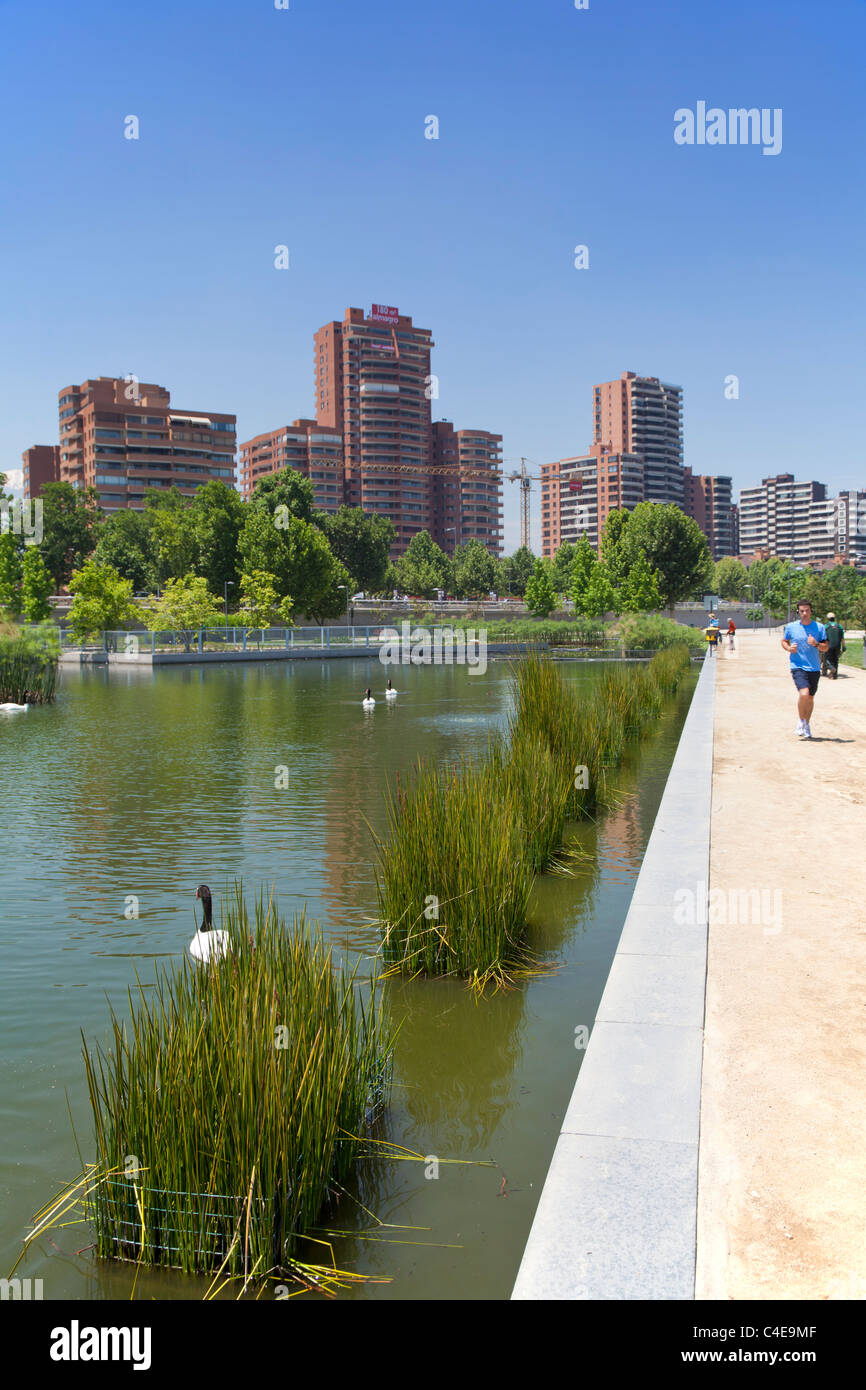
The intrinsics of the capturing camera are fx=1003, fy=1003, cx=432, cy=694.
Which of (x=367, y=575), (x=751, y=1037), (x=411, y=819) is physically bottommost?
(x=751, y=1037)

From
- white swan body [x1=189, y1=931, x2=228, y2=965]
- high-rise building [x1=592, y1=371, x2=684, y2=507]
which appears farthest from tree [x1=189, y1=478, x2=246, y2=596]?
high-rise building [x1=592, y1=371, x2=684, y2=507]

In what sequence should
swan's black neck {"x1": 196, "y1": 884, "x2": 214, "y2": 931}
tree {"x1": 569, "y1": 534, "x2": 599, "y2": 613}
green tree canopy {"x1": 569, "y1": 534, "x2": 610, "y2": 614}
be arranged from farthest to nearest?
tree {"x1": 569, "y1": 534, "x2": 599, "y2": 613}, green tree canopy {"x1": 569, "y1": 534, "x2": 610, "y2": 614}, swan's black neck {"x1": 196, "y1": 884, "x2": 214, "y2": 931}

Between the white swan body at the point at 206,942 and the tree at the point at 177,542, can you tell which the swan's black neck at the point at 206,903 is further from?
the tree at the point at 177,542

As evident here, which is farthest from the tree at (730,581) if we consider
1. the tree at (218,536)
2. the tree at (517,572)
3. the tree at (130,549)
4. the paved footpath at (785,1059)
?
the paved footpath at (785,1059)

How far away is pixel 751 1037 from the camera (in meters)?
3.86

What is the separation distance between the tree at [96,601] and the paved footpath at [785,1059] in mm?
44226

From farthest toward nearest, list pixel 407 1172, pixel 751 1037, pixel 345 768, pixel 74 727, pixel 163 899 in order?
1. pixel 74 727
2. pixel 345 768
3. pixel 163 899
4. pixel 751 1037
5. pixel 407 1172

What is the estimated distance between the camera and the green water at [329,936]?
123 inches

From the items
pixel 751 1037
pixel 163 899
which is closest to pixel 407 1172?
pixel 751 1037

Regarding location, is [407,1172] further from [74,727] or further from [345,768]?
[74,727]

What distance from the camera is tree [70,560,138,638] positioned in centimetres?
4822

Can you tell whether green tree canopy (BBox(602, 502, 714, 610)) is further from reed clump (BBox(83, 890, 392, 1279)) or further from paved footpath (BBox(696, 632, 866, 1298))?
reed clump (BBox(83, 890, 392, 1279))

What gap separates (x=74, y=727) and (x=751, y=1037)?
1667cm

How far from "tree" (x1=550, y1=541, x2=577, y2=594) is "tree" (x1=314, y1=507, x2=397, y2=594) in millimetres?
29902
